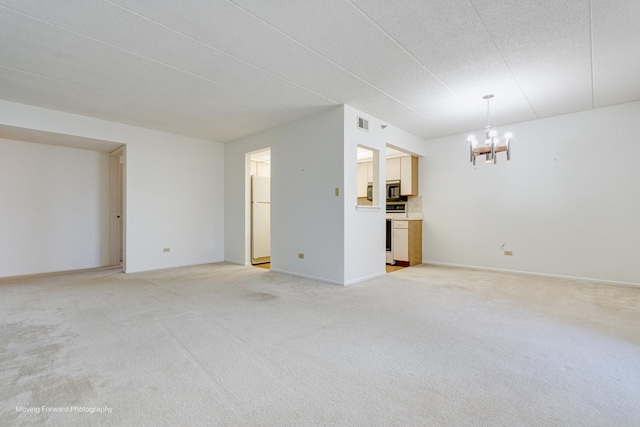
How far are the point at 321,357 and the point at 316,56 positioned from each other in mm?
2854

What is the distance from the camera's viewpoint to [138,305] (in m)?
3.38

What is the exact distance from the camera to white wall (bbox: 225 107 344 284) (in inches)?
179

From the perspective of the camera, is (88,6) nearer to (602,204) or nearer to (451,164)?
(451,164)

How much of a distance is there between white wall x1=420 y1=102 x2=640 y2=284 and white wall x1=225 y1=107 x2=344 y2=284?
116 inches

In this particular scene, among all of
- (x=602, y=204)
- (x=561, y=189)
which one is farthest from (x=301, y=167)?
(x=602, y=204)

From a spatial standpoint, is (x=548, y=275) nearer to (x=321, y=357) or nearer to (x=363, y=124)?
(x=363, y=124)

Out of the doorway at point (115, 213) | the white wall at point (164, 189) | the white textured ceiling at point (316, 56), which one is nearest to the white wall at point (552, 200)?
the white textured ceiling at point (316, 56)

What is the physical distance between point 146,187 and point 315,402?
5390 millimetres

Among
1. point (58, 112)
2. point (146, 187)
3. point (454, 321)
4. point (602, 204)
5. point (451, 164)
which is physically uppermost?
point (58, 112)

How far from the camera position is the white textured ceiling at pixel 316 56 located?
2393mm

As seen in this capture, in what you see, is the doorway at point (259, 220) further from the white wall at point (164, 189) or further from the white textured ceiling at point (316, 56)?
the white textured ceiling at point (316, 56)

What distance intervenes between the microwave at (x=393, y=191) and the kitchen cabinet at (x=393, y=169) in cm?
12

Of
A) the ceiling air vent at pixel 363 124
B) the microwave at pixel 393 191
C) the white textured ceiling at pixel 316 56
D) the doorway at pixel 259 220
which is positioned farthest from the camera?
the microwave at pixel 393 191

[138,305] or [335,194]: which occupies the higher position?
[335,194]
